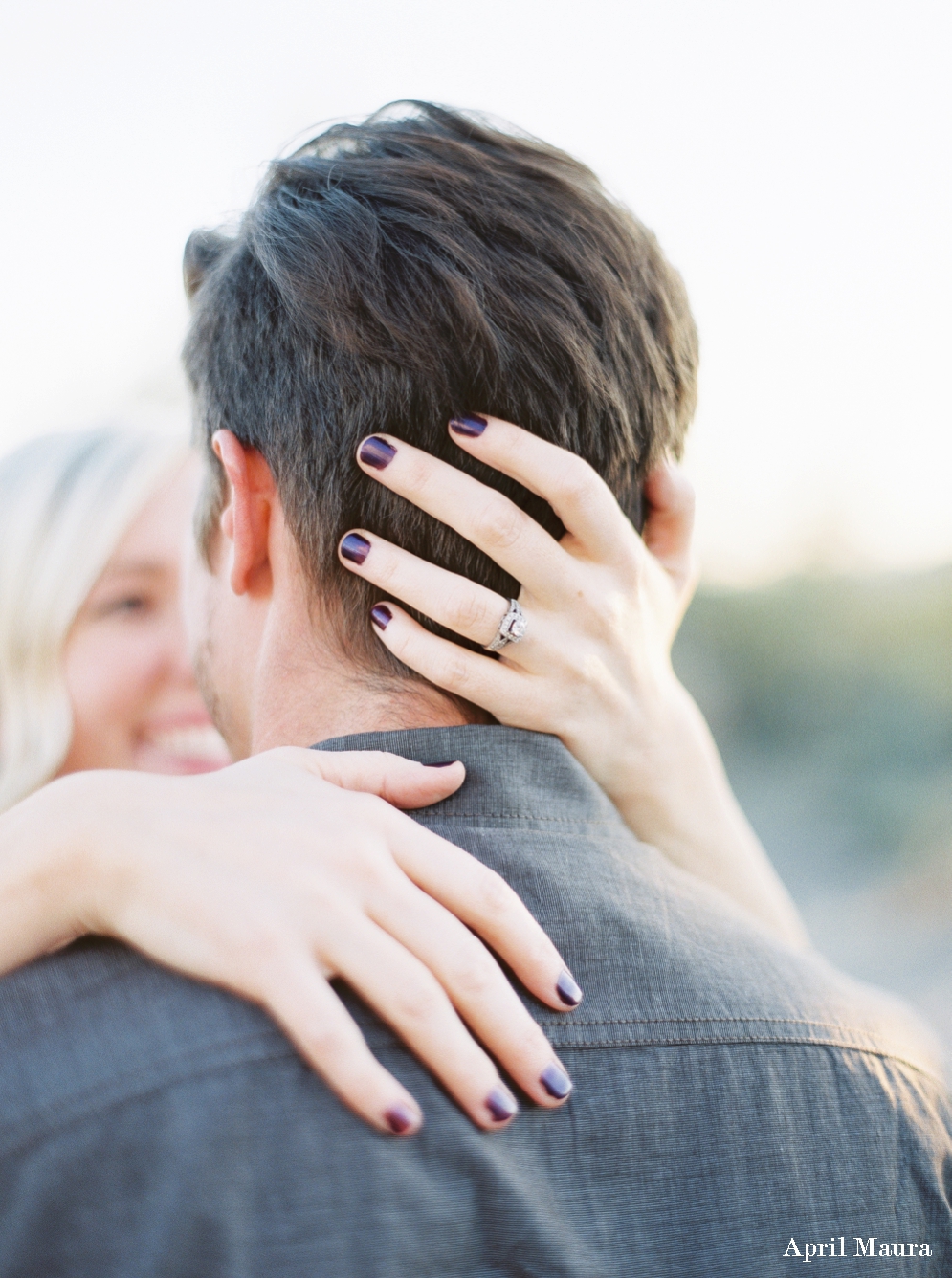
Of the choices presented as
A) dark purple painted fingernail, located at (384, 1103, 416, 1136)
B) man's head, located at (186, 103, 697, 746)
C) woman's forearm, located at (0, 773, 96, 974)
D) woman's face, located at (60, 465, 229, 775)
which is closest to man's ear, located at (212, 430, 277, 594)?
man's head, located at (186, 103, 697, 746)

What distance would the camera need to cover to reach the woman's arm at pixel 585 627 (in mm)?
1262

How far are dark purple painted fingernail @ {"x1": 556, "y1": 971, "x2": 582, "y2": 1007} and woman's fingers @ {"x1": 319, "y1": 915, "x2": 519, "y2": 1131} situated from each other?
125mm

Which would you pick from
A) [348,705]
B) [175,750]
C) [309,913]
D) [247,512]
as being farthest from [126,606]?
[309,913]

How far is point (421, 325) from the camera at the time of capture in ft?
4.11

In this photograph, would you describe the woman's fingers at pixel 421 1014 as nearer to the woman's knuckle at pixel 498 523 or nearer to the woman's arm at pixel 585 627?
the woman's arm at pixel 585 627

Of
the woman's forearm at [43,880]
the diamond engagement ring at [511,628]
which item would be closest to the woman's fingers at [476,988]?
the woman's forearm at [43,880]

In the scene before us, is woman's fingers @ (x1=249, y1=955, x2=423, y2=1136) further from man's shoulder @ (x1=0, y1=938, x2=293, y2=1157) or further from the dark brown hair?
the dark brown hair

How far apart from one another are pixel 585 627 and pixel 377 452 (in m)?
0.40

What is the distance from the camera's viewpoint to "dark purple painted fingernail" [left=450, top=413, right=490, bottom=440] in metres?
1.25

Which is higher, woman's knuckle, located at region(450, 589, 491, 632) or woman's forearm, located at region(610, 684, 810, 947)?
woman's knuckle, located at region(450, 589, 491, 632)

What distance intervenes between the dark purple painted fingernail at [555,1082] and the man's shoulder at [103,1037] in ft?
0.84

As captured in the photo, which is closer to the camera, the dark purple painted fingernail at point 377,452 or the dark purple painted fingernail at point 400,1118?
the dark purple painted fingernail at point 400,1118

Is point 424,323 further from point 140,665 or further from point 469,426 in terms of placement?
point 140,665

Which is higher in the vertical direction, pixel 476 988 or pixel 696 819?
pixel 476 988
